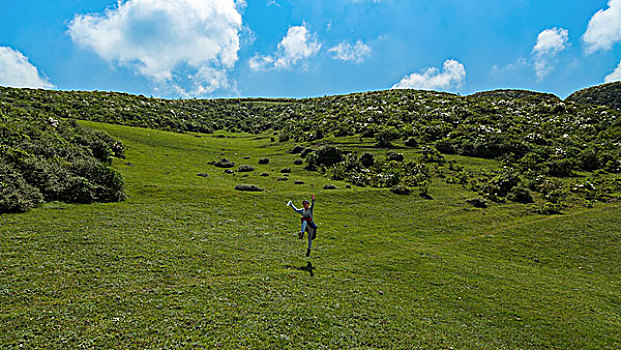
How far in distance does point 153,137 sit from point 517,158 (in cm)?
8366

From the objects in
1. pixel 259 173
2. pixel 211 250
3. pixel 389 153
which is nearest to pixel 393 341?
pixel 211 250

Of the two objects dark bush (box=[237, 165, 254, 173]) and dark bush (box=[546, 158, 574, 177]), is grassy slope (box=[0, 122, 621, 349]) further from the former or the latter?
dark bush (box=[546, 158, 574, 177])

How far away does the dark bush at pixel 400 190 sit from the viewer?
41281 millimetres

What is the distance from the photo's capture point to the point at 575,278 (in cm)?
2120

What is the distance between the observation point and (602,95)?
436 ft

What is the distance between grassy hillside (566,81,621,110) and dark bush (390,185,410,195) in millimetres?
143162

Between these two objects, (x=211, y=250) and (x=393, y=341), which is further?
(x=211, y=250)

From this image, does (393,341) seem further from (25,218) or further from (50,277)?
(25,218)

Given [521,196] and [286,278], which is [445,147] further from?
[286,278]

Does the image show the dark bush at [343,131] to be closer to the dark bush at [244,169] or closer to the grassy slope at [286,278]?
the dark bush at [244,169]

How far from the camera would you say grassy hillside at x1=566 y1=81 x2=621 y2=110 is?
125 meters

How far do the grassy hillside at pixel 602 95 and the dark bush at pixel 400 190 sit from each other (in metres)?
143

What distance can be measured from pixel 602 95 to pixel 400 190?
158m

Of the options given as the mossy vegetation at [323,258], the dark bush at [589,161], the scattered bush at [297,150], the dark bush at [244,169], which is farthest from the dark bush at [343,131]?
the dark bush at [589,161]
